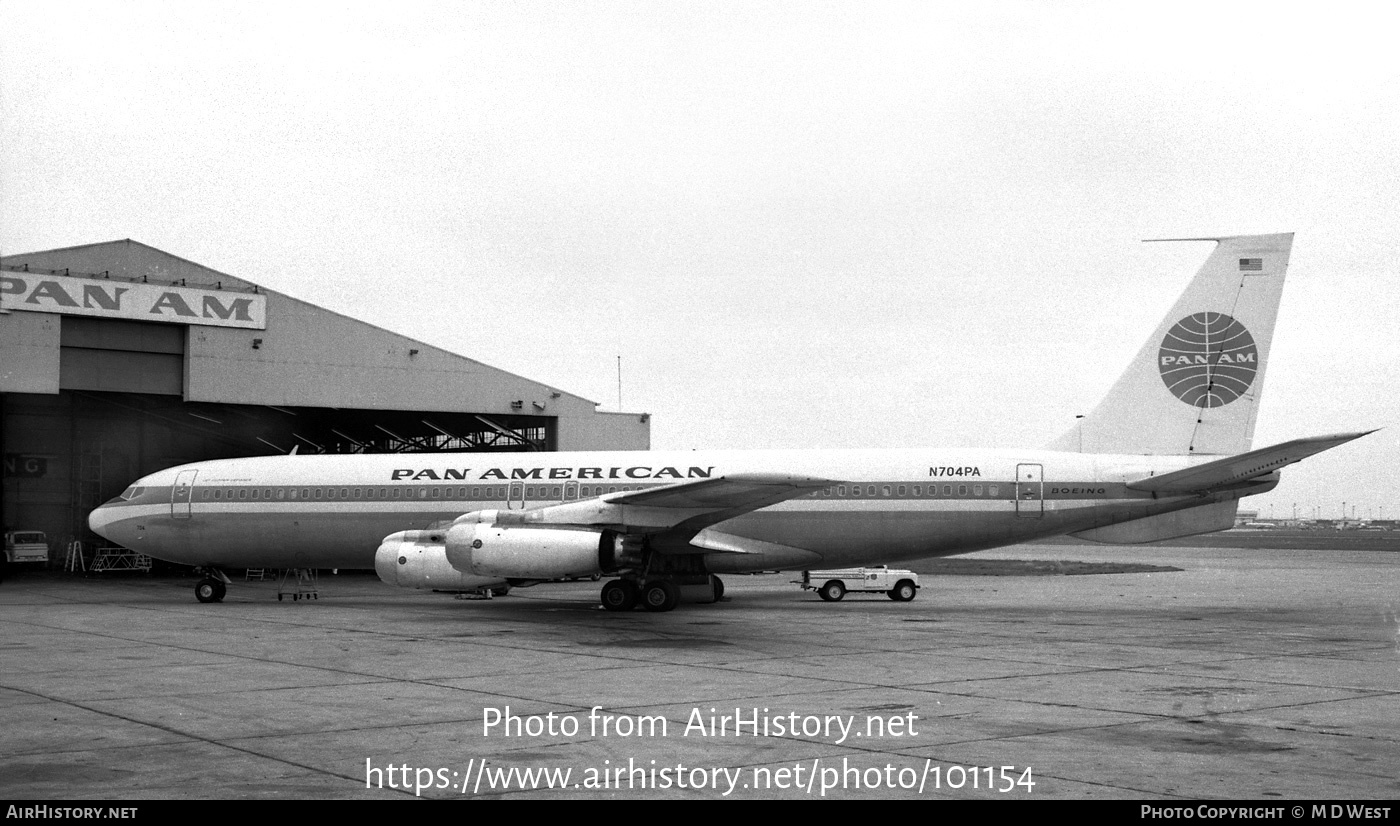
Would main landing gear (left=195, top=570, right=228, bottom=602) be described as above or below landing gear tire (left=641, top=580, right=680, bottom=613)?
below

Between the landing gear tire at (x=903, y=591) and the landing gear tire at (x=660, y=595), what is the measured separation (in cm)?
847

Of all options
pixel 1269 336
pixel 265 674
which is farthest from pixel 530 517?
pixel 1269 336

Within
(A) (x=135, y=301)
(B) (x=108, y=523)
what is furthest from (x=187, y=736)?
(A) (x=135, y=301)

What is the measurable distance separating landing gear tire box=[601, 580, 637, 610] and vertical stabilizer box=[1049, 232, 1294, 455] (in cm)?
999

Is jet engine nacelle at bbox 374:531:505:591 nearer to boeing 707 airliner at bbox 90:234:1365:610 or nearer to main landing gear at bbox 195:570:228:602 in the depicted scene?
boeing 707 airliner at bbox 90:234:1365:610

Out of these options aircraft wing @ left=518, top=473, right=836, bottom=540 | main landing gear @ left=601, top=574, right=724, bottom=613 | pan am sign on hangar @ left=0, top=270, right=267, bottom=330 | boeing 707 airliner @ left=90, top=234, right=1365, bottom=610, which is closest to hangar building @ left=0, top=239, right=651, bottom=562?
A: pan am sign on hangar @ left=0, top=270, right=267, bottom=330

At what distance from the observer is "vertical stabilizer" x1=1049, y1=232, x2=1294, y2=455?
83.9 ft

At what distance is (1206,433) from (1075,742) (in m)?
16.7

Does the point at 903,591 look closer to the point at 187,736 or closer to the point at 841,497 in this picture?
the point at 841,497

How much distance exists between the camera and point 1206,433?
25.7 meters

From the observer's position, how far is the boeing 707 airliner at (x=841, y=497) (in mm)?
24078

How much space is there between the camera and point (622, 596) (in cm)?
2558

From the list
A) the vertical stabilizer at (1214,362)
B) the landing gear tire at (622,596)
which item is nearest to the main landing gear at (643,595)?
the landing gear tire at (622,596)
